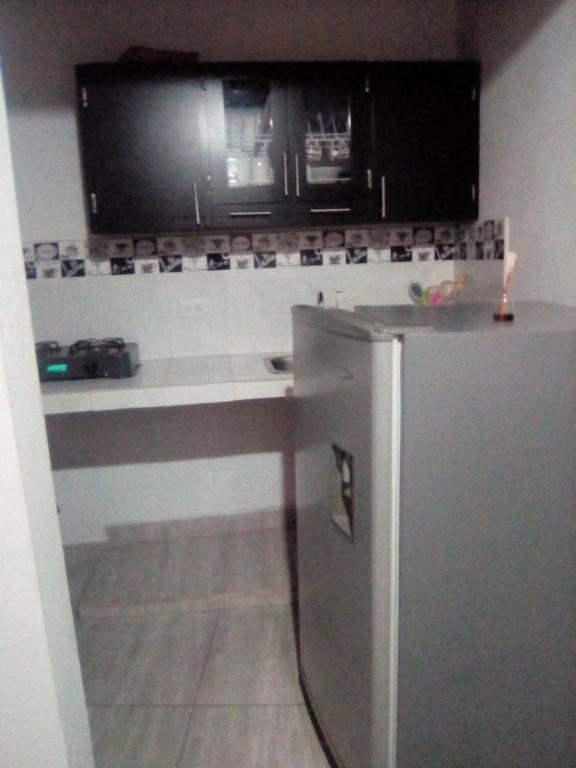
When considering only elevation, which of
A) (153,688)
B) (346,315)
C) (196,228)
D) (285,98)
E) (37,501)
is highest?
(285,98)

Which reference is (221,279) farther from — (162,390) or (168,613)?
(168,613)

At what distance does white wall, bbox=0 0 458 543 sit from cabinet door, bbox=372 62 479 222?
0.31 meters

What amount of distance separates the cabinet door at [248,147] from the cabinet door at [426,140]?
0.38 meters

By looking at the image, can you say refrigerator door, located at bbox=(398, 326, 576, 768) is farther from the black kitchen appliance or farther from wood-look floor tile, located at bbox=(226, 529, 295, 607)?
the black kitchen appliance

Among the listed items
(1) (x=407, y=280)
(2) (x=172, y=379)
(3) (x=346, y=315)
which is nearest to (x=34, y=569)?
(3) (x=346, y=315)

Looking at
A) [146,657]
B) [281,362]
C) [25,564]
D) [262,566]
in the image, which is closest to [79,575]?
[146,657]

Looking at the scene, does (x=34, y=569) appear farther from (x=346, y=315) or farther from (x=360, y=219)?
(x=360, y=219)

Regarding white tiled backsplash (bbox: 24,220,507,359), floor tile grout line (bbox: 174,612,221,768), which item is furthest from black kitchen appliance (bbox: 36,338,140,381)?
floor tile grout line (bbox: 174,612,221,768)

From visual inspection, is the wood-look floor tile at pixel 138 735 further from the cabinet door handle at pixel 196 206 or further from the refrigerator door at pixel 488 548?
the cabinet door handle at pixel 196 206

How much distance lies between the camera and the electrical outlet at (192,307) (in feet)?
7.98

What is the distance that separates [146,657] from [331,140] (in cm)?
199

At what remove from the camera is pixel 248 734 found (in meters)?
1.60

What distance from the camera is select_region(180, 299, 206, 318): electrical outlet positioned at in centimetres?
243

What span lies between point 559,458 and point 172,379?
4.63 ft
